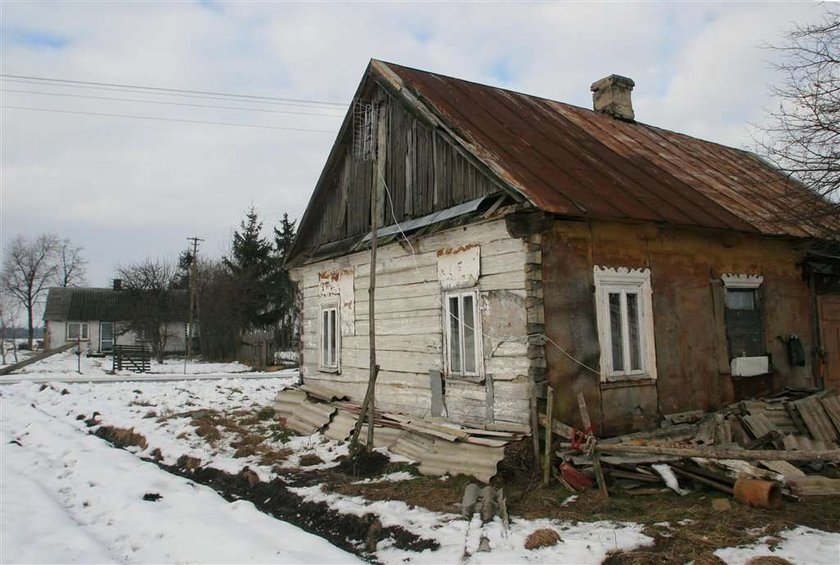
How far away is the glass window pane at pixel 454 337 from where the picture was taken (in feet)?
30.3

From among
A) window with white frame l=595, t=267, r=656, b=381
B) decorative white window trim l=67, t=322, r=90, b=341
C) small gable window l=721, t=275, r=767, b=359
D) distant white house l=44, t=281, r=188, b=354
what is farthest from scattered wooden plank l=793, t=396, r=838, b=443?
decorative white window trim l=67, t=322, r=90, b=341

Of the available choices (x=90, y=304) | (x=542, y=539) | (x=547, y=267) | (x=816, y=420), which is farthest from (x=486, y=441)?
(x=90, y=304)

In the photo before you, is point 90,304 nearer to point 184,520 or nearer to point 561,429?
point 184,520

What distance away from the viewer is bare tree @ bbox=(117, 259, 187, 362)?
126ft

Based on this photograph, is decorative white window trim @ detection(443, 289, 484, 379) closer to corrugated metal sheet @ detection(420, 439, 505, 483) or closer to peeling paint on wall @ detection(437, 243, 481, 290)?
peeling paint on wall @ detection(437, 243, 481, 290)

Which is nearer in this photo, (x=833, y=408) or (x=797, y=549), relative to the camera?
(x=797, y=549)

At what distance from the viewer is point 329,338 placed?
13.0 m

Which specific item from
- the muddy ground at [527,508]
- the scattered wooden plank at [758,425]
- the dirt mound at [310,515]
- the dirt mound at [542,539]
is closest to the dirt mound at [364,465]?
the muddy ground at [527,508]

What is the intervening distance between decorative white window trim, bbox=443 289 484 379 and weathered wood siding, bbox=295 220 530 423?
10 cm

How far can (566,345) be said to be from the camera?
8.18 m

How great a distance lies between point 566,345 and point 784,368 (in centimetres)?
531

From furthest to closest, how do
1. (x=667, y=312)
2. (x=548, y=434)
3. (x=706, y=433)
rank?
(x=667, y=312) → (x=706, y=433) → (x=548, y=434)

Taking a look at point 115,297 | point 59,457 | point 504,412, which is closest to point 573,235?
point 504,412

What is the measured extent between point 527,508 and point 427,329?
374 cm
